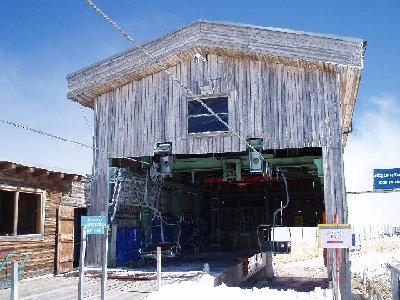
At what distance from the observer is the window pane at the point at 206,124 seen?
18.0 m

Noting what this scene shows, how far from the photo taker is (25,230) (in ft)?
64.7

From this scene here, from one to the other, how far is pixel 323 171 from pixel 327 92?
2941mm

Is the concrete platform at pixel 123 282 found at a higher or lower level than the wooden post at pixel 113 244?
lower

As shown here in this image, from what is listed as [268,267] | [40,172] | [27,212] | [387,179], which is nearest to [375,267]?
[268,267]

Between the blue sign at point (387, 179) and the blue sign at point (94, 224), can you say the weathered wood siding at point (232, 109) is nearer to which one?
the blue sign at point (387, 179)

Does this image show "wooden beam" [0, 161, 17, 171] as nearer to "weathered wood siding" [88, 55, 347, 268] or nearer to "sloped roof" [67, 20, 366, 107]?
"weathered wood siding" [88, 55, 347, 268]

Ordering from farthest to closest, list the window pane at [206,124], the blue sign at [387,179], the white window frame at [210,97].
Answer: the window pane at [206,124]
the white window frame at [210,97]
the blue sign at [387,179]

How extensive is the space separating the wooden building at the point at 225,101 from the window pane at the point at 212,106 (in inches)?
1.7

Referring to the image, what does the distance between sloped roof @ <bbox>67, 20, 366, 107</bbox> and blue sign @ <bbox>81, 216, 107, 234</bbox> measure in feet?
23.4

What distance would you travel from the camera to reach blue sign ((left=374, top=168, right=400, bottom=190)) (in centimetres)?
1719

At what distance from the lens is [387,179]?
681 inches

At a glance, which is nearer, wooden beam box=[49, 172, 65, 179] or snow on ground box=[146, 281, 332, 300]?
snow on ground box=[146, 281, 332, 300]

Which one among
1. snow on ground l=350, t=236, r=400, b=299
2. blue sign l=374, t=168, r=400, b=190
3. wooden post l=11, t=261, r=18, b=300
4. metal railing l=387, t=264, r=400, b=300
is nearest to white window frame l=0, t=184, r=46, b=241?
wooden post l=11, t=261, r=18, b=300

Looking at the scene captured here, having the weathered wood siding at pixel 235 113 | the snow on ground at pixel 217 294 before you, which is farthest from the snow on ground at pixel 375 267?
the weathered wood siding at pixel 235 113
